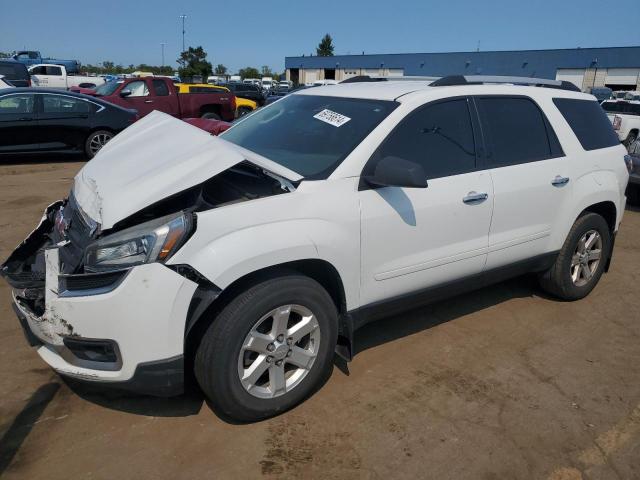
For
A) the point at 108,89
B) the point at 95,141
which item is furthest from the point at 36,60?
the point at 95,141

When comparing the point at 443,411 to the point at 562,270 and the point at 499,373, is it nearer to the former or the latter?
the point at 499,373

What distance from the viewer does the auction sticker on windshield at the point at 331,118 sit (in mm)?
3383

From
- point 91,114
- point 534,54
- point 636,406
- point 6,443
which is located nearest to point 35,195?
point 91,114

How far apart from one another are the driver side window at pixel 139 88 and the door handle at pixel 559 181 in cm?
1271

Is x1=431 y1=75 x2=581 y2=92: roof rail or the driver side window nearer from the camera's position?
x1=431 y1=75 x2=581 y2=92: roof rail

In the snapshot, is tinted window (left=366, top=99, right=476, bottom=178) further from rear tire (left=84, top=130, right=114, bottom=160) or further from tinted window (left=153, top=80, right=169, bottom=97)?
tinted window (left=153, top=80, right=169, bottom=97)

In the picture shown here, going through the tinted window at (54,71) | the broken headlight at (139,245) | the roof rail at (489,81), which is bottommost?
the broken headlight at (139,245)

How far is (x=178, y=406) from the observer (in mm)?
2982

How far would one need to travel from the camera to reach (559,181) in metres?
4.04

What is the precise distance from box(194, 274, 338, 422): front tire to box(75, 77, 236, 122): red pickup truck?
11900 mm

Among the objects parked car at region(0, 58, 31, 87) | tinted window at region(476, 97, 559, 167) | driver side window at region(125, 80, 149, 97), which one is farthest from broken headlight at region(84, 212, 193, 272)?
parked car at region(0, 58, 31, 87)

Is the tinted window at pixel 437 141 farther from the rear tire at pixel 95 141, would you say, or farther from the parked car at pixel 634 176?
the rear tire at pixel 95 141

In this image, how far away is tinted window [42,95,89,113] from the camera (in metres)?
10.0

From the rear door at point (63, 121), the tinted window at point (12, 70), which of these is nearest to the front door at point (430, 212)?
the rear door at point (63, 121)
